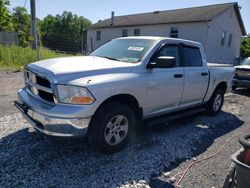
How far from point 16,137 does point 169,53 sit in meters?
3.15

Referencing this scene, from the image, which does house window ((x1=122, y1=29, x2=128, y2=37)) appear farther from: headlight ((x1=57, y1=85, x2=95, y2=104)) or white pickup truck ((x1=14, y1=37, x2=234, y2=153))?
headlight ((x1=57, y1=85, x2=95, y2=104))

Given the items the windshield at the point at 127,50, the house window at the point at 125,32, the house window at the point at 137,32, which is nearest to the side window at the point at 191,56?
the windshield at the point at 127,50

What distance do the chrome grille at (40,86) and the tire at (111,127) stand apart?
0.70 m

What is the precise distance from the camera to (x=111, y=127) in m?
3.84

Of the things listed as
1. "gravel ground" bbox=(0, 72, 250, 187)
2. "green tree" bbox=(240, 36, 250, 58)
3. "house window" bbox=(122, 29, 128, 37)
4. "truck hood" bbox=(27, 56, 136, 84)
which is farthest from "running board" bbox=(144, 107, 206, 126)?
"green tree" bbox=(240, 36, 250, 58)

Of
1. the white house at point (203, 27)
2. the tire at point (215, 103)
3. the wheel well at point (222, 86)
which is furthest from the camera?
the white house at point (203, 27)

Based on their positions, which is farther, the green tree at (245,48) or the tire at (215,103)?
the green tree at (245,48)

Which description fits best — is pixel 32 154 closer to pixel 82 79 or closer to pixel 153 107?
pixel 82 79

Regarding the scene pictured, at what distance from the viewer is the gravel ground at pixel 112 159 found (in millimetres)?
3264

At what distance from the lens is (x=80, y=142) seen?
4.27m

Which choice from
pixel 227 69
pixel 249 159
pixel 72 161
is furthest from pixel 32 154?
pixel 227 69

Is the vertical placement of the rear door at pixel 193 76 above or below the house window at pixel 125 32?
below

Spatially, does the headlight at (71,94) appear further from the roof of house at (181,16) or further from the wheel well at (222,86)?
the roof of house at (181,16)

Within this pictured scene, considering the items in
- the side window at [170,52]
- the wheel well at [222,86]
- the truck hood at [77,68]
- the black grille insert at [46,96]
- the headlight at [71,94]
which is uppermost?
the side window at [170,52]
